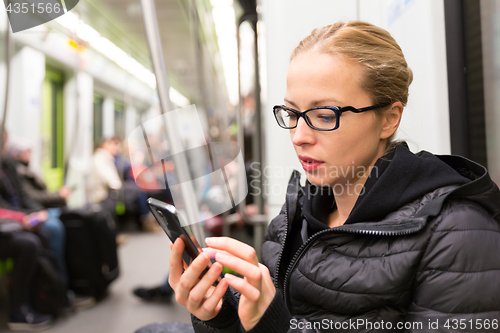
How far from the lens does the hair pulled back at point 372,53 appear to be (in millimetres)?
652

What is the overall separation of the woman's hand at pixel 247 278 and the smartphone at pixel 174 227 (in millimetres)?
28

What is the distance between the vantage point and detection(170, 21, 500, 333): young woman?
1.78 ft

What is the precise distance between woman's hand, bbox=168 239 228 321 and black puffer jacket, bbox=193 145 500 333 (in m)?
0.07

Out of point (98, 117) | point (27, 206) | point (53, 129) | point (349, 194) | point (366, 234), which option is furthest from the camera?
point (98, 117)

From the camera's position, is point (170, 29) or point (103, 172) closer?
point (170, 29)

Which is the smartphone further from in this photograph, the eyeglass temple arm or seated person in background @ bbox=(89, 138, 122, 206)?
seated person in background @ bbox=(89, 138, 122, 206)

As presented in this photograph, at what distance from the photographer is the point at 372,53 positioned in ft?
2.16

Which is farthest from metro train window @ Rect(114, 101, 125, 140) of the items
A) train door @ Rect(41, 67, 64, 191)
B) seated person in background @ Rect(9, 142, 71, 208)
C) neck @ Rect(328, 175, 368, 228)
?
neck @ Rect(328, 175, 368, 228)

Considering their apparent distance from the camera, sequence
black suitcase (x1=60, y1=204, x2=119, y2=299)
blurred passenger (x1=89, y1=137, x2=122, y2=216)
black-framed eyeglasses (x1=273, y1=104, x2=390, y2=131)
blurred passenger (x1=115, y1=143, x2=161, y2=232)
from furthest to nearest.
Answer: blurred passenger (x1=115, y1=143, x2=161, y2=232) → blurred passenger (x1=89, y1=137, x2=122, y2=216) → black suitcase (x1=60, y1=204, x2=119, y2=299) → black-framed eyeglasses (x1=273, y1=104, x2=390, y2=131)

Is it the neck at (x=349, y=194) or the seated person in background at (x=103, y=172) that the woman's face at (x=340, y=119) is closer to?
the neck at (x=349, y=194)

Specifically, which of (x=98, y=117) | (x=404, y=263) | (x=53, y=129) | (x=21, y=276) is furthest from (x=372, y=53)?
(x=98, y=117)

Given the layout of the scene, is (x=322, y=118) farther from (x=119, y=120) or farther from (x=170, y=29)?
(x=119, y=120)

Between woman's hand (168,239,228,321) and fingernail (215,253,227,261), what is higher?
fingernail (215,253,227,261)

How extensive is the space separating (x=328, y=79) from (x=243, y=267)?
35cm
